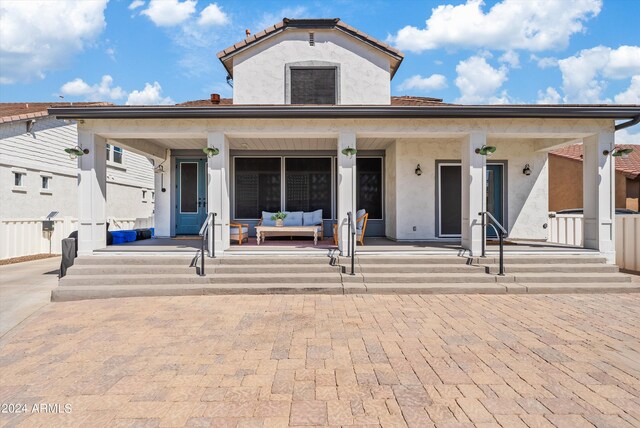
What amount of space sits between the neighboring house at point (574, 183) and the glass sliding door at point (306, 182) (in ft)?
39.7

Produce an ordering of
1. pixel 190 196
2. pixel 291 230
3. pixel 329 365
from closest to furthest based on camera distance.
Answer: pixel 329 365, pixel 291 230, pixel 190 196

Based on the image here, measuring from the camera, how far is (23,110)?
1307 cm

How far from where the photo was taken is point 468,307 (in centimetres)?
507

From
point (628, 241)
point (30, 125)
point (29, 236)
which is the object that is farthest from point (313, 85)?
point (30, 125)

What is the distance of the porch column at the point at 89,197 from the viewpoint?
22.2ft

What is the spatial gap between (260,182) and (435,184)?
16.7 feet

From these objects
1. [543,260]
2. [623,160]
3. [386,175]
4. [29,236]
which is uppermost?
[623,160]

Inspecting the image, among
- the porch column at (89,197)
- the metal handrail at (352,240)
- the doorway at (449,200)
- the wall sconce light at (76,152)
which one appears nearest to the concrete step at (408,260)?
the metal handrail at (352,240)

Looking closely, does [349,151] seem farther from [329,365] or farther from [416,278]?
[329,365]

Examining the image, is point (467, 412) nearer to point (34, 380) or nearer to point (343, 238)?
point (34, 380)

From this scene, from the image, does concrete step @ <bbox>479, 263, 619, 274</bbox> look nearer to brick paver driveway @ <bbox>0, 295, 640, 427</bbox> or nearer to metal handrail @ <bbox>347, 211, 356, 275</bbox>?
brick paver driveway @ <bbox>0, 295, 640, 427</bbox>

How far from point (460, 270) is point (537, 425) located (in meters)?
4.21

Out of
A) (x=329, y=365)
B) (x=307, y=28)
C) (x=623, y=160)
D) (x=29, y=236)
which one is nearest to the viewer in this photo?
(x=329, y=365)

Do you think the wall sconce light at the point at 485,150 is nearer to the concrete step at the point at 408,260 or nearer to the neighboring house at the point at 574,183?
the concrete step at the point at 408,260
